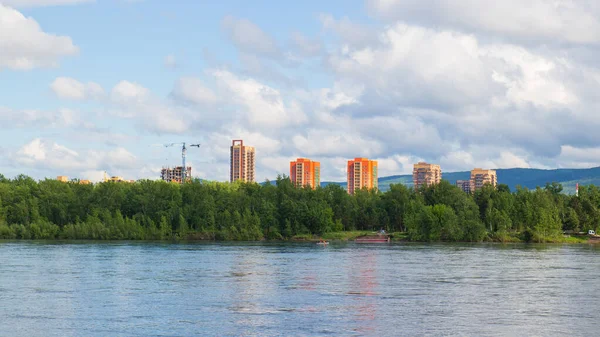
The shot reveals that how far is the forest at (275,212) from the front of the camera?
156875mm

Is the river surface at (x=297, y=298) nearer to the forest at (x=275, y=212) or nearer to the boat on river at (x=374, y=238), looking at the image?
the forest at (x=275, y=212)

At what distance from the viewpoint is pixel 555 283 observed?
64.9m

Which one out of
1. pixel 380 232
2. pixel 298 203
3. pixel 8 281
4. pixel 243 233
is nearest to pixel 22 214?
pixel 243 233

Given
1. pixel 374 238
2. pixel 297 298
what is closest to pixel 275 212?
pixel 374 238

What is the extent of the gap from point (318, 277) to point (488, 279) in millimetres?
14823

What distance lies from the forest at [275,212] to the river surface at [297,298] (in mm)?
67181

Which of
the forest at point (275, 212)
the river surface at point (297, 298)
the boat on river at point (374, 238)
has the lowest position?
the river surface at point (297, 298)

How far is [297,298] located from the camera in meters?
54.2

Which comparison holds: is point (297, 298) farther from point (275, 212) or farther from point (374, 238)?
point (275, 212)

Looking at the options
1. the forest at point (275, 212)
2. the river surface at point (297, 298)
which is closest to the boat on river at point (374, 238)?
the forest at point (275, 212)

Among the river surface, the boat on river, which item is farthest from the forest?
the river surface

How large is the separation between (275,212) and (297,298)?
117897 millimetres

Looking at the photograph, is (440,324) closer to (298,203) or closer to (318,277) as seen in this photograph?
(318,277)

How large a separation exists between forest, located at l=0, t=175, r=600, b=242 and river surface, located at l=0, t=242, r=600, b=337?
6718cm
